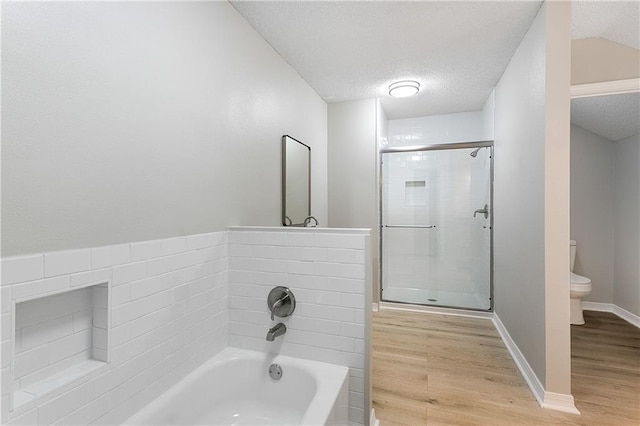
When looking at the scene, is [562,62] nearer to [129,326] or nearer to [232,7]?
[232,7]

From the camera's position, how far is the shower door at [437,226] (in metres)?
3.40

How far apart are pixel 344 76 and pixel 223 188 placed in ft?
5.94

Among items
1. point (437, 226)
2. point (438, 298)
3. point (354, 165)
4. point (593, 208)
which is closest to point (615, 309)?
point (593, 208)

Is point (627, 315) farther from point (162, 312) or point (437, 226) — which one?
point (162, 312)

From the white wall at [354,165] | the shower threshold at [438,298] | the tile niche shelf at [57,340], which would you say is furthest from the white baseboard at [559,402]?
the tile niche shelf at [57,340]

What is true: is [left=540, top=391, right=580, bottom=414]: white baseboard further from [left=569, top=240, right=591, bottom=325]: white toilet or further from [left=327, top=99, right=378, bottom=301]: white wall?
[left=327, top=99, right=378, bottom=301]: white wall

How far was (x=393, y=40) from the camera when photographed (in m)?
2.25

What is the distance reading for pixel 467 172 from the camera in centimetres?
348

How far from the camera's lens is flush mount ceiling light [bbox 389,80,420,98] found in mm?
2961

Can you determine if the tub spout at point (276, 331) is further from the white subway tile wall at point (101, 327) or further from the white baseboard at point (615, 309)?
the white baseboard at point (615, 309)

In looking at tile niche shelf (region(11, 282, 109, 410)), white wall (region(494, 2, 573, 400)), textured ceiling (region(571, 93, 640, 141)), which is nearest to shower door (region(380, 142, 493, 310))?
textured ceiling (region(571, 93, 640, 141))

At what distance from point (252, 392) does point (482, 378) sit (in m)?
1.59

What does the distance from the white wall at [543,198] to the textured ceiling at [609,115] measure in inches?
38.9

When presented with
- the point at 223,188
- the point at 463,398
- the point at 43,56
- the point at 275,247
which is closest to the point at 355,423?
the point at 463,398
